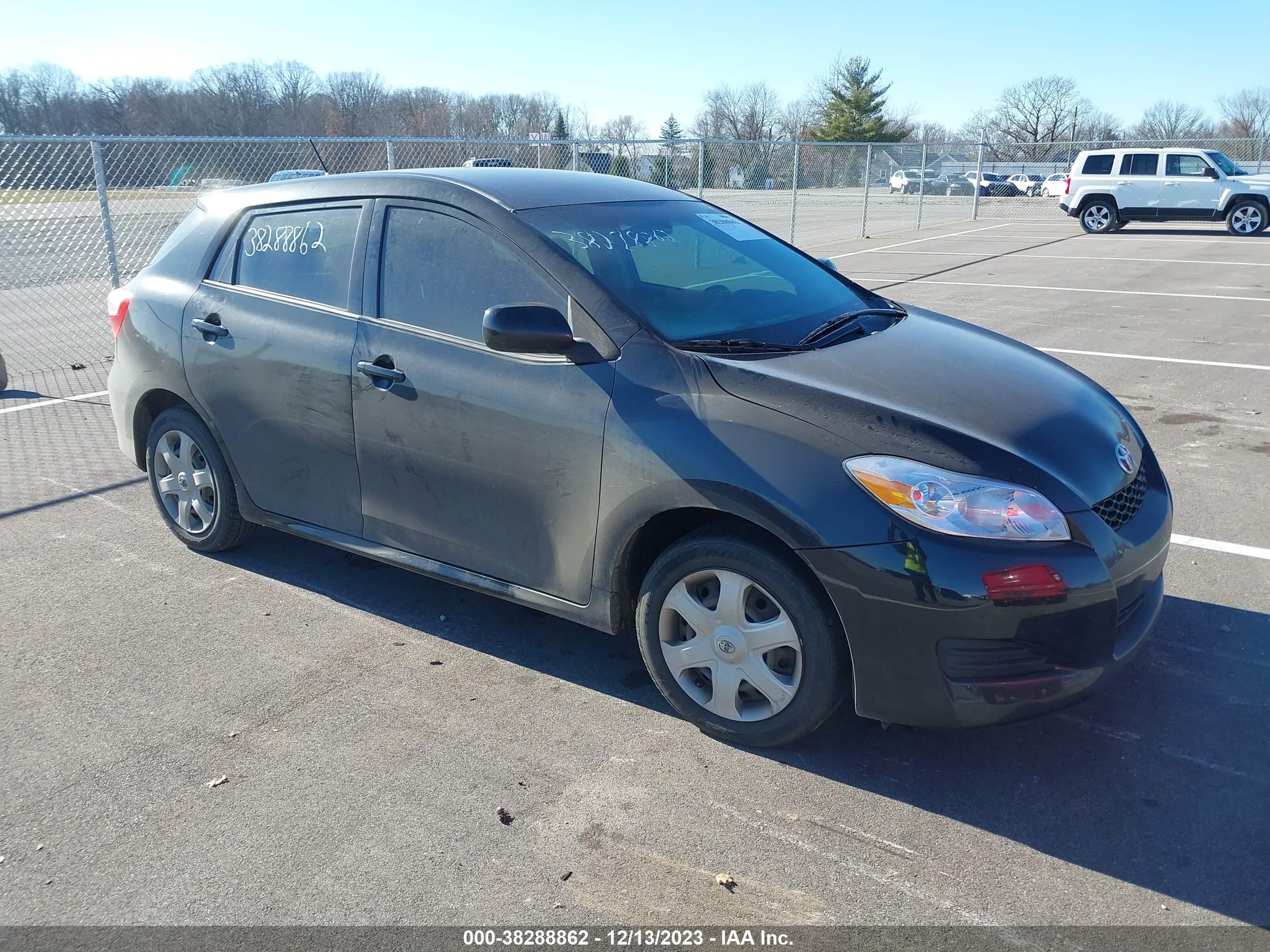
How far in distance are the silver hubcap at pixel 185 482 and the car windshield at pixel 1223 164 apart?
80.7 ft

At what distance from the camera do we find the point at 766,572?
3092 mm

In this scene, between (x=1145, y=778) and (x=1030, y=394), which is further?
(x=1030, y=394)

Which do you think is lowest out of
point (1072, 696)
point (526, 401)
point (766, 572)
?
point (1072, 696)

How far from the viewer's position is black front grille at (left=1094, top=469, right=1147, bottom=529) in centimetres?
314

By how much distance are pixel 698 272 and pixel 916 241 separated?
19808mm

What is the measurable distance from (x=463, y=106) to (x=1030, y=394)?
166ft

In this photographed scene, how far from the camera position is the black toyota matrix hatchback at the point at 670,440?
2949 millimetres

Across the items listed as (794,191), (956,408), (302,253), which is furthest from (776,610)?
(794,191)

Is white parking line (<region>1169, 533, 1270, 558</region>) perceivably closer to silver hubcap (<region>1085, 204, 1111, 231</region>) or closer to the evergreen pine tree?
silver hubcap (<region>1085, 204, 1111, 231</region>)

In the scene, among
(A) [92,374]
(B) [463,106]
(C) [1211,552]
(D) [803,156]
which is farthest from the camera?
(B) [463,106]

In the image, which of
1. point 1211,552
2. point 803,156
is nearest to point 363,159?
point 803,156

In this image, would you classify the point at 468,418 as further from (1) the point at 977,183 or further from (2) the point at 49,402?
(1) the point at 977,183

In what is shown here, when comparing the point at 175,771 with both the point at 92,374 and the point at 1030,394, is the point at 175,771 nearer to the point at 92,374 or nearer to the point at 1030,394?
the point at 1030,394

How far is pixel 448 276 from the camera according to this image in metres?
3.83
